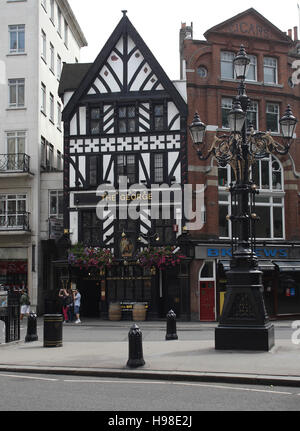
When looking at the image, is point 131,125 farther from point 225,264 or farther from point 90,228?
point 225,264

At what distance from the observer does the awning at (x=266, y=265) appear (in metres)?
29.8

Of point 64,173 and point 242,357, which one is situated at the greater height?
point 64,173

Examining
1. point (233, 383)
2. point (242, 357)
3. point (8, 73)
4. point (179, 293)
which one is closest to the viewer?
point (233, 383)

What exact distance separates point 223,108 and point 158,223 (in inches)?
285

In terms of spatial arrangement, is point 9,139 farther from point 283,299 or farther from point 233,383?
point 233,383

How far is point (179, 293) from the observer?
30328mm

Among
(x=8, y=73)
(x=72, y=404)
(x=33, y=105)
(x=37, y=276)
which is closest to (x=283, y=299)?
(x=37, y=276)

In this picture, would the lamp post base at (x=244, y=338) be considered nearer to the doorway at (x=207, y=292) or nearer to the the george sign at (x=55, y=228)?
the doorway at (x=207, y=292)

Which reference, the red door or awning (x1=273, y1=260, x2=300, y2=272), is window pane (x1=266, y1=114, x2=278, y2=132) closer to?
awning (x1=273, y1=260, x2=300, y2=272)

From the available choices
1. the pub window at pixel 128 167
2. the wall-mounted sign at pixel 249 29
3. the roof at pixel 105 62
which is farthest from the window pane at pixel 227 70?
the pub window at pixel 128 167

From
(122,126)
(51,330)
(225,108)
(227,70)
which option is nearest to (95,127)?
(122,126)

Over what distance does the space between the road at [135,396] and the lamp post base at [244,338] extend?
3.49m

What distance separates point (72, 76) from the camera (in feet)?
112
